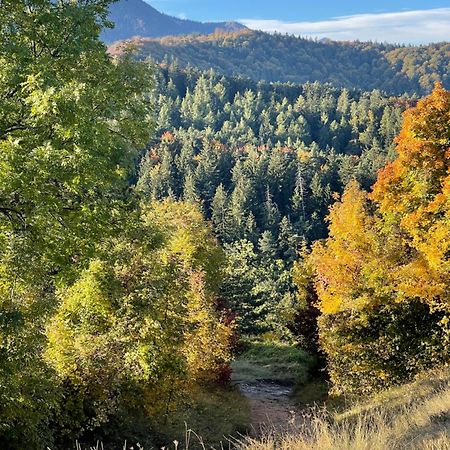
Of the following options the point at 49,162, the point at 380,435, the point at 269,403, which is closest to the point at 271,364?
the point at 269,403

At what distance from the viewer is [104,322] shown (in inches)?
658

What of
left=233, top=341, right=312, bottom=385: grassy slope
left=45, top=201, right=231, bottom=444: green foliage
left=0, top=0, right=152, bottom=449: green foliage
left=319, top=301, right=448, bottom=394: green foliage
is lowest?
left=233, top=341, right=312, bottom=385: grassy slope

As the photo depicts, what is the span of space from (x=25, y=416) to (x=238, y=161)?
143873 millimetres

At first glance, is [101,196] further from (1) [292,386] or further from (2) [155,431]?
(1) [292,386]

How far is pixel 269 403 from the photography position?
27547 mm

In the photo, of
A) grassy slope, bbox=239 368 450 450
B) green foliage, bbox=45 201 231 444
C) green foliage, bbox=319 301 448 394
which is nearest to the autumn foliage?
green foliage, bbox=319 301 448 394

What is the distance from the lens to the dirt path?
22.7 m

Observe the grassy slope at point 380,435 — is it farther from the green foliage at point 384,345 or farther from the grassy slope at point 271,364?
the grassy slope at point 271,364

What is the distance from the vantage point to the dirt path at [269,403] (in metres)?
22.7

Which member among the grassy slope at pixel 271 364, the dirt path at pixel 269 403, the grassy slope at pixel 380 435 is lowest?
the grassy slope at pixel 271 364

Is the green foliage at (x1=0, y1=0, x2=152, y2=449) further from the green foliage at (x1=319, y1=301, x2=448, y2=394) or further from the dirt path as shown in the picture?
the green foliage at (x1=319, y1=301, x2=448, y2=394)

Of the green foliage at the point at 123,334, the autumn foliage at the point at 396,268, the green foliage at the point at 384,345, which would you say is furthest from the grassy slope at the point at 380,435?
the green foliage at the point at 384,345

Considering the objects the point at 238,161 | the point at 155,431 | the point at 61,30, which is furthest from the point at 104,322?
the point at 238,161

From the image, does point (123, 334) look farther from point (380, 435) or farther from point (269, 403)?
point (269, 403)
